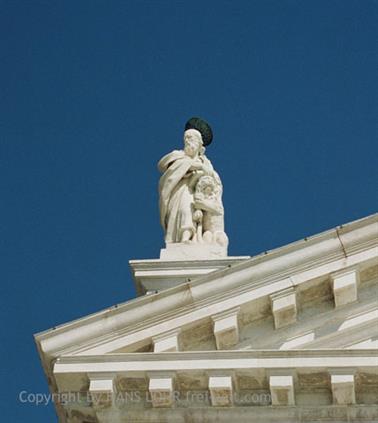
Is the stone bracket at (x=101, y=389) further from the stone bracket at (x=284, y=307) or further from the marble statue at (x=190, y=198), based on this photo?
the marble statue at (x=190, y=198)

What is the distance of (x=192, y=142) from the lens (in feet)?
94.4

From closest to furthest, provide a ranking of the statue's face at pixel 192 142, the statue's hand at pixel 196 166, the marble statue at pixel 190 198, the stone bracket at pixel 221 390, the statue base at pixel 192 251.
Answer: the stone bracket at pixel 221 390 → the statue base at pixel 192 251 → the marble statue at pixel 190 198 → the statue's hand at pixel 196 166 → the statue's face at pixel 192 142

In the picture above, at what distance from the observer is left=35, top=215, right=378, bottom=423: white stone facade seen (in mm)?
23422

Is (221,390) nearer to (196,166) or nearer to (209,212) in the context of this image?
(209,212)

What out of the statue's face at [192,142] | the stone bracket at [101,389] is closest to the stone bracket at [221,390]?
the stone bracket at [101,389]

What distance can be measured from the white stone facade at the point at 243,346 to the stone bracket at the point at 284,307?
0.01 metres

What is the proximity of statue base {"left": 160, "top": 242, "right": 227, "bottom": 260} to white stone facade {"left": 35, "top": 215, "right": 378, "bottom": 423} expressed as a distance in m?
1.12

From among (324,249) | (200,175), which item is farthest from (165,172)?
(324,249)

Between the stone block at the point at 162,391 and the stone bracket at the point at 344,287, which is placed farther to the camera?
the stone bracket at the point at 344,287

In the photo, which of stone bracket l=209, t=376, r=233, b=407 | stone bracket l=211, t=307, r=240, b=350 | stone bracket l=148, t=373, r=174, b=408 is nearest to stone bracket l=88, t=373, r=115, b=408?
stone bracket l=148, t=373, r=174, b=408

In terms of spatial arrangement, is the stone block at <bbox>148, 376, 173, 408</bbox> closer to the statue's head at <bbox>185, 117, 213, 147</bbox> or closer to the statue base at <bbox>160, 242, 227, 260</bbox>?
the statue base at <bbox>160, 242, 227, 260</bbox>

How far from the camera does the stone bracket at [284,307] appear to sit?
2448cm

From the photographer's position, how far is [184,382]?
77.6 ft

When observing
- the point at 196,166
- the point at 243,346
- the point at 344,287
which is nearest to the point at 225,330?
the point at 243,346
